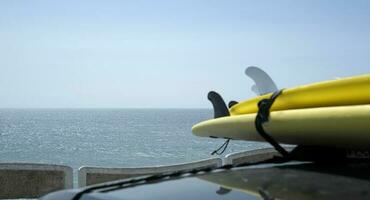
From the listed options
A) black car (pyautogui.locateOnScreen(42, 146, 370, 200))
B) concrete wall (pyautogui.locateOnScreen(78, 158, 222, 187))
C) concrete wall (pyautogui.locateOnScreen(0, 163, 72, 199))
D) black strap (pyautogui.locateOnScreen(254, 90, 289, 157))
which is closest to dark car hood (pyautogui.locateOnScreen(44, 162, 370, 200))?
black car (pyautogui.locateOnScreen(42, 146, 370, 200))

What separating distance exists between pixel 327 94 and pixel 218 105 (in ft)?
3.21

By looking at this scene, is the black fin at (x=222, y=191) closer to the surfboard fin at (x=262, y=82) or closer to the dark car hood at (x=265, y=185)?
the dark car hood at (x=265, y=185)

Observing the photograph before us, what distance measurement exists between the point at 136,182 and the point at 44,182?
750 cm

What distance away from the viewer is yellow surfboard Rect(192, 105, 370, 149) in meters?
2.67

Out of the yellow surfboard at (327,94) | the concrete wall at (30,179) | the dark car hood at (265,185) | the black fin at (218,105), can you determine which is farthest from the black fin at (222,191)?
the concrete wall at (30,179)

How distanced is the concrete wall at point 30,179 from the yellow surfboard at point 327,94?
6.87 meters

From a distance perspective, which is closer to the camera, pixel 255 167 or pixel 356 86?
pixel 255 167

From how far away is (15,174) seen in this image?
9.61 metres

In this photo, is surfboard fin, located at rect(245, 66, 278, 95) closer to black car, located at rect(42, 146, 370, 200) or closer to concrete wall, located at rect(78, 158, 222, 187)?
black car, located at rect(42, 146, 370, 200)

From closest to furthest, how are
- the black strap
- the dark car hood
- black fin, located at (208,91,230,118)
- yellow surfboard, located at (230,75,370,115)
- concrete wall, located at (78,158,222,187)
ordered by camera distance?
1. the dark car hood
2. yellow surfboard, located at (230,75,370,115)
3. the black strap
4. black fin, located at (208,91,230,118)
5. concrete wall, located at (78,158,222,187)

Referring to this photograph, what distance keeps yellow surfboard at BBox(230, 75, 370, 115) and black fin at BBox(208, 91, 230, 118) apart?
2.33 ft

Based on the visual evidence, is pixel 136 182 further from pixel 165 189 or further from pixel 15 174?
pixel 15 174

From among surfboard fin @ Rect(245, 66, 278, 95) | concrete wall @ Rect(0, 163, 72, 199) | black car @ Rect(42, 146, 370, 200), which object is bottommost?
concrete wall @ Rect(0, 163, 72, 199)

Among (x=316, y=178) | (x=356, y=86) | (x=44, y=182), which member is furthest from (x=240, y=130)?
(x=44, y=182)
